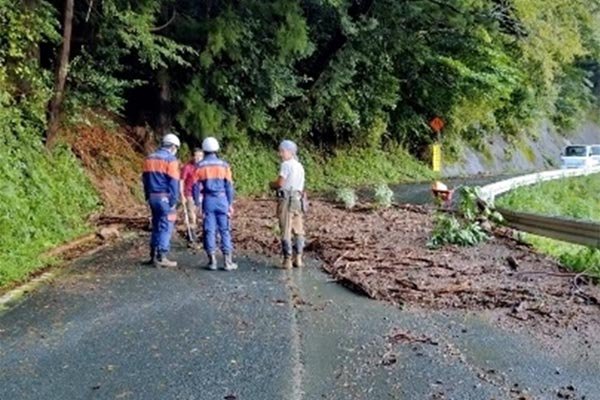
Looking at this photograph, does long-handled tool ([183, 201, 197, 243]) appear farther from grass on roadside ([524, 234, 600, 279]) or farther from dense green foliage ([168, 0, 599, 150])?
dense green foliage ([168, 0, 599, 150])

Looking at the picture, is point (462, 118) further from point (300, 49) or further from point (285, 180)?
point (285, 180)

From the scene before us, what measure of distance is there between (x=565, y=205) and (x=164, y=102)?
1328cm

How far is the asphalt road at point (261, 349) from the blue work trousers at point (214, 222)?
117 centimetres

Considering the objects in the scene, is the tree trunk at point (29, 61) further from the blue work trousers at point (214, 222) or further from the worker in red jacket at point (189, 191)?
the blue work trousers at point (214, 222)

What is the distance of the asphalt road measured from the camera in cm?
542

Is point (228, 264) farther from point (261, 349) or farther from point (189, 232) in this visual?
point (261, 349)

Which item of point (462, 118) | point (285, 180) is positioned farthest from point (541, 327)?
point (462, 118)

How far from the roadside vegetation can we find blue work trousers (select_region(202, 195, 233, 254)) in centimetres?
501

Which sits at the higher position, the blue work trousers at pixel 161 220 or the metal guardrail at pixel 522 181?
the blue work trousers at pixel 161 220

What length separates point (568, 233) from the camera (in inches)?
447

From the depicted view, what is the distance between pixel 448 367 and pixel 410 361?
340mm

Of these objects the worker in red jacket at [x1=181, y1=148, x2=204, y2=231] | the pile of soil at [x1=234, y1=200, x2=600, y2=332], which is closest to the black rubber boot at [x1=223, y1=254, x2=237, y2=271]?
the pile of soil at [x1=234, y1=200, x2=600, y2=332]

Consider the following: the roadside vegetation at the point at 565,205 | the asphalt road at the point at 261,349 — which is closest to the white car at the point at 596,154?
the roadside vegetation at the point at 565,205

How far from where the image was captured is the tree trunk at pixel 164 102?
20000 millimetres
